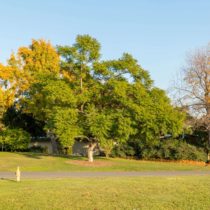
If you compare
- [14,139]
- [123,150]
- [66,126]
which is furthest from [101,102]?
[14,139]

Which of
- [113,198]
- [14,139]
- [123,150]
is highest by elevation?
[14,139]

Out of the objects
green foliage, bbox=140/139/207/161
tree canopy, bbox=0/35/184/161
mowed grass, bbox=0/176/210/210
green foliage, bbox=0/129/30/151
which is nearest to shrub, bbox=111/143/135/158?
green foliage, bbox=140/139/207/161

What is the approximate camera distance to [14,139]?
41.2 meters

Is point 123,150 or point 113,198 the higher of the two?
point 123,150

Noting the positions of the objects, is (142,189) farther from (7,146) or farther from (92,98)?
(7,146)

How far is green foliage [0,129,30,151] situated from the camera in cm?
4100

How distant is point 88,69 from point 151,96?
18.4ft

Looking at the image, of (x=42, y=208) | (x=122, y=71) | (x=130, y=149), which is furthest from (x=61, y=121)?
(x=42, y=208)

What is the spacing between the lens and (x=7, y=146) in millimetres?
42156

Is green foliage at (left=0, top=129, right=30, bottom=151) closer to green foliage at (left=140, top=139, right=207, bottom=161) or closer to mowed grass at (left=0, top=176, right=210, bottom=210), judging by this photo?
green foliage at (left=140, top=139, right=207, bottom=161)

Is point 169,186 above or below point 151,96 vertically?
below

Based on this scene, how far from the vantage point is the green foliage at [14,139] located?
41000 millimetres

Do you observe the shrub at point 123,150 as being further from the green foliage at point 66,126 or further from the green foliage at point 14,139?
the green foliage at point 66,126

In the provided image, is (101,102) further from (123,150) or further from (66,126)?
(123,150)
